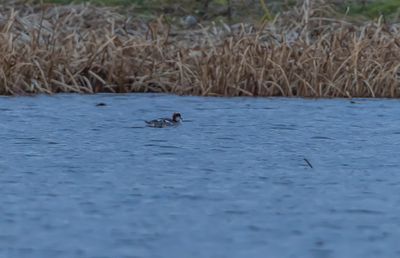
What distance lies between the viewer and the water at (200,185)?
448 cm

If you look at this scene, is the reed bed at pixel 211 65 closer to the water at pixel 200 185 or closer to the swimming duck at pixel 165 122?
the water at pixel 200 185

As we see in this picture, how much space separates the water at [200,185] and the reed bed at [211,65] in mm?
2103

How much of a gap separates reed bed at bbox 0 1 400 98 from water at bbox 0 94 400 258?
6.90 feet

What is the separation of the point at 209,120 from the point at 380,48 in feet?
12.1

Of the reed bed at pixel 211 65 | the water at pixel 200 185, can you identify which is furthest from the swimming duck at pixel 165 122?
the reed bed at pixel 211 65

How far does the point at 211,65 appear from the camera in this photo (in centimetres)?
1223

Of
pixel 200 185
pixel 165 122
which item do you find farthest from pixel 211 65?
pixel 200 185

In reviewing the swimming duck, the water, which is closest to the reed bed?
the water

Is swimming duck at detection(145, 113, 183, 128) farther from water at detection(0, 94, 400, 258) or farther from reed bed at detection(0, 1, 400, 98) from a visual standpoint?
reed bed at detection(0, 1, 400, 98)

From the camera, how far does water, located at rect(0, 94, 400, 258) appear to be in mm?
4484

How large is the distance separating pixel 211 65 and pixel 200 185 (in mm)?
6394

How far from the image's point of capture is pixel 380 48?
1263 centimetres

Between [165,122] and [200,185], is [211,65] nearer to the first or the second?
[165,122]

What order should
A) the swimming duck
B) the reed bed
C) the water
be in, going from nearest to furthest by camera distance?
1. the water
2. the swimming duck
3. the reed bed
